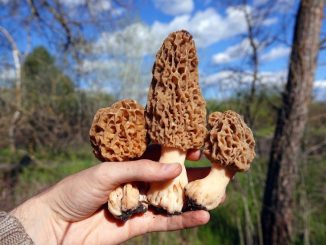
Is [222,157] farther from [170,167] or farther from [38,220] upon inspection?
[38,220]

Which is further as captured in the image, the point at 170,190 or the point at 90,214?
the point at 90,214

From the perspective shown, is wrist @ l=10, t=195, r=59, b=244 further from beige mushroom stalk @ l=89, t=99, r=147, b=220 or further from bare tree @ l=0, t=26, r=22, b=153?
bare tree @ l=0, t=26, r=22, b=153

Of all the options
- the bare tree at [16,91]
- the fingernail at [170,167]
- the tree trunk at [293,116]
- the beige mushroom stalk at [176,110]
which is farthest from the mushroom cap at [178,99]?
the bare tree at [16,91]

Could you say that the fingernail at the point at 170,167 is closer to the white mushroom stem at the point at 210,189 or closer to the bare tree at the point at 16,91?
the white mushroom stem at the point at 210,189

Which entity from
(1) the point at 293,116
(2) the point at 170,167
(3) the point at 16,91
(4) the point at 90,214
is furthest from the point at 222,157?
(3) the point at 16,91

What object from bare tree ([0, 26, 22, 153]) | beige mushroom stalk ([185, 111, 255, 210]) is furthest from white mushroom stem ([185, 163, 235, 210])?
bare tree ([0, 26, 22, 153])

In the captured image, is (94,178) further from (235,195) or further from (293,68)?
(235,195)

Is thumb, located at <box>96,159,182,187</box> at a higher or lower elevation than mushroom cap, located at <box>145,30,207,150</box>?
lower
